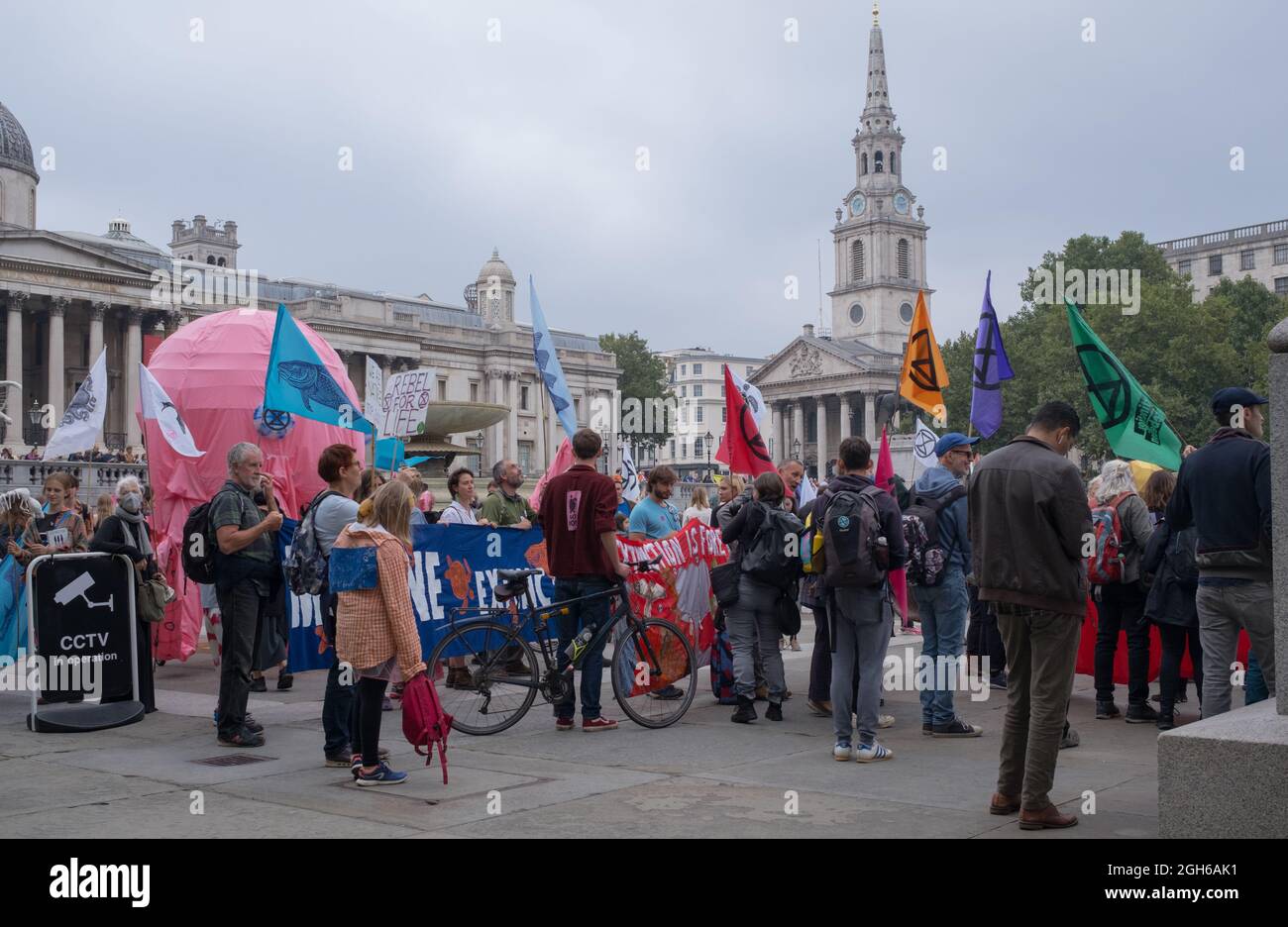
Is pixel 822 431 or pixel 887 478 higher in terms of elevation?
pixel 822 431

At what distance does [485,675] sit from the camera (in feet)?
28.2

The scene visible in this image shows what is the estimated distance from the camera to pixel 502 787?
6.88 metres

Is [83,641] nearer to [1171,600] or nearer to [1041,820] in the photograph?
[1041,820]

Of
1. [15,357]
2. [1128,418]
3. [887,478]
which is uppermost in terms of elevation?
[15,357]

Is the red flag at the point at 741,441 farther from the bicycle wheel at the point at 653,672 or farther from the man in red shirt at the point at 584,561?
the man in red shirt at the point at 584,561

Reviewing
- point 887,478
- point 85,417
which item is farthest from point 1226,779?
point 85,417

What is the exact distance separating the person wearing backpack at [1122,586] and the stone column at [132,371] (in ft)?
189

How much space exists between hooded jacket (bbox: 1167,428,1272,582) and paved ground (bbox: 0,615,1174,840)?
4.16 feet

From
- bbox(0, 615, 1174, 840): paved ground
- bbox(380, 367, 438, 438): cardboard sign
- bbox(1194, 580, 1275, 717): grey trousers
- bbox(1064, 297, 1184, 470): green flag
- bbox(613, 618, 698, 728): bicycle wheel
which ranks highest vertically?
bbox(380, 367, 438, 438): cardboard sign

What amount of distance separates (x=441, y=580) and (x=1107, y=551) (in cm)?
516

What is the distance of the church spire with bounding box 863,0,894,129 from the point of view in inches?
4902

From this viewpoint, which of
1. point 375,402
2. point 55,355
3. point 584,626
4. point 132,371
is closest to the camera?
point 584,626

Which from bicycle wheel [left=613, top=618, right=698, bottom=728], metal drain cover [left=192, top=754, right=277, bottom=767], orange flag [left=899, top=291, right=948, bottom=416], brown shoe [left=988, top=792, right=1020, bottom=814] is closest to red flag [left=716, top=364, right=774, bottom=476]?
orange flag [left=899, top=291, right=948, bottom=416]

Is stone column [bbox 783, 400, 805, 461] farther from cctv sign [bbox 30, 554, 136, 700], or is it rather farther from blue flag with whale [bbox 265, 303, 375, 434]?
cctv sign [bbox 30, 554, 136, 700]
